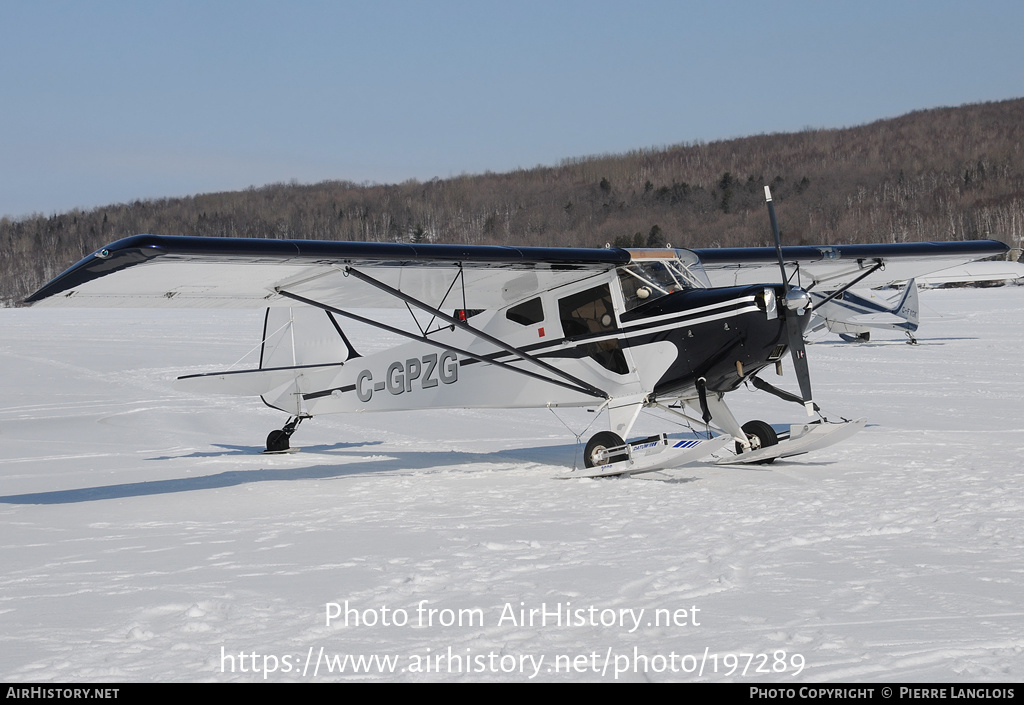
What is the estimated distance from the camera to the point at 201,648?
3570 mm

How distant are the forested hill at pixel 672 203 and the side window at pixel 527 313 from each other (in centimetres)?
8958

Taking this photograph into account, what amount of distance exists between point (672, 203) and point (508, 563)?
117436mm

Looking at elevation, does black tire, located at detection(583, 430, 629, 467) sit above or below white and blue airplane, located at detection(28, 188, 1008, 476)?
below

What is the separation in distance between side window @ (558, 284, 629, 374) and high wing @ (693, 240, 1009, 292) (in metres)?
1.83

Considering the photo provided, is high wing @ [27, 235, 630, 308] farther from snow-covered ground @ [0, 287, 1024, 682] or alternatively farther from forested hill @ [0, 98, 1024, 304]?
forested hill @ [0, 98, 1024, 304]

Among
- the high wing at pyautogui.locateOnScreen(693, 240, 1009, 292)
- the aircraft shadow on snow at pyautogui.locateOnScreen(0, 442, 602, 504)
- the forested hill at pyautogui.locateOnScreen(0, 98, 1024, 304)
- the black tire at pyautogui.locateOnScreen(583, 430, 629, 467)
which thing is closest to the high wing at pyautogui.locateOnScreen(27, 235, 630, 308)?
the black tire at pyautogui.locateOnScreen(583, 430, 629, 467)

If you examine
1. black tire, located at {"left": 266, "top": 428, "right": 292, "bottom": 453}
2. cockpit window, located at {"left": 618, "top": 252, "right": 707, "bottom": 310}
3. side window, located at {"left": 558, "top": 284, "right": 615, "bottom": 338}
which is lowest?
black tire, located at {"left": 266, "top": 428, "right": 292, "bottom": 453}

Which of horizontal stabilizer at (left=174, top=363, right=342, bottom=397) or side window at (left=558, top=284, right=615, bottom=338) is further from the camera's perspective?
horizontal stabilizer at (left=174, top=363, right=342, bottom=397)

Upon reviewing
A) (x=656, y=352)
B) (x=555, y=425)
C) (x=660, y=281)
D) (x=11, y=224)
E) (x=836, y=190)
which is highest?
(x=11, y=224)

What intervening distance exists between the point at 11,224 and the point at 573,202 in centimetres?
7839

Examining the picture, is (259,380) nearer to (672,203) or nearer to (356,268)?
(356,268)

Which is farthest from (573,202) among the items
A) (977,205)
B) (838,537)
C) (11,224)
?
(838,537)

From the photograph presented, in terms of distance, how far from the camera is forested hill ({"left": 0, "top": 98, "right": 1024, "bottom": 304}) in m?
105

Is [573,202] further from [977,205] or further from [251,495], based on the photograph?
[251,495]
